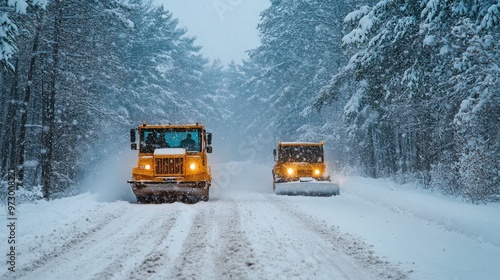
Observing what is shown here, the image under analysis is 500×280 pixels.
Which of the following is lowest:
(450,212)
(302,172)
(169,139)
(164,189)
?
(450,212)

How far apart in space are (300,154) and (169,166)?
6336mm

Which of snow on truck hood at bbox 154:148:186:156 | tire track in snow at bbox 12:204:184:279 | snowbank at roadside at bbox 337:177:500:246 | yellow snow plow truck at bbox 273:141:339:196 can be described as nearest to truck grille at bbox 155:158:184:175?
snow on truck hood at bbox 154:148:186:156

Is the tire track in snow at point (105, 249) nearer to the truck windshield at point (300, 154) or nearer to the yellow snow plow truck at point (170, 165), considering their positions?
the yellow snow plow truck at point (170, 165)

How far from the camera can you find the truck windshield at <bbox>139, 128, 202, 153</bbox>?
1355cm

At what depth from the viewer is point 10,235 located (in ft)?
22.3

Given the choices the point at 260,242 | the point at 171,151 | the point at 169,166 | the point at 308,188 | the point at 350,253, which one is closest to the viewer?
the point at 350,253

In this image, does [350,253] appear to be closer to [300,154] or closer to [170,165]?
[170,165]

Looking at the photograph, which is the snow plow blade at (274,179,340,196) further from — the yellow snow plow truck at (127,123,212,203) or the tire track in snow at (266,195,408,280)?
the tire track in snow at (266,195,408,280)

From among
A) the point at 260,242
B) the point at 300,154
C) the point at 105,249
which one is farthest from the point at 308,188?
the point at 105,249

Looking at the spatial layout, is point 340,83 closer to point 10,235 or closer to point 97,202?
point 97,202

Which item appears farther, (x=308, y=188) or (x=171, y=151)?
(x=308, y=188)

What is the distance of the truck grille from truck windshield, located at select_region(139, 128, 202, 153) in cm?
89

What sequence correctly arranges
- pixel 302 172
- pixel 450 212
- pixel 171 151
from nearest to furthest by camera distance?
pixel 450 212 → pixel 171 151 → pixel 302 172

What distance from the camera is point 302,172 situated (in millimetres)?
16234
